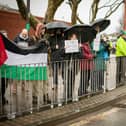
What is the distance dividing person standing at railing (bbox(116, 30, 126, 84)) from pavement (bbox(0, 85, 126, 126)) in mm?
1361

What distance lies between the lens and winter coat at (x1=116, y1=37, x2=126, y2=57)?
13.0 m

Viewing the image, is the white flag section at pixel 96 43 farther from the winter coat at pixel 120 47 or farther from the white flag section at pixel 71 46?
the winter coat at pixel 120 47

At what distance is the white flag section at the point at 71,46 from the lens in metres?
9.74

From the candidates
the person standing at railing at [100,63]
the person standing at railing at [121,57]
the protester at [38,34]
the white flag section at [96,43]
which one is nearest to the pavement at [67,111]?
the person standing at railing at [100,63]

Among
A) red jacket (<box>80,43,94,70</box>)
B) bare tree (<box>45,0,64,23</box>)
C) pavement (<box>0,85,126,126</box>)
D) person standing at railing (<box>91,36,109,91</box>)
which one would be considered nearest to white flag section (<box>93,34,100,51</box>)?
person standing at railing (<box>91,36,109,91</box>)

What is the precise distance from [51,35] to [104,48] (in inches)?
113

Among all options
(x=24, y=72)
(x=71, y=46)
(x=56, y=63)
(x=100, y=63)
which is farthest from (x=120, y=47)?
(x=24, y=72)

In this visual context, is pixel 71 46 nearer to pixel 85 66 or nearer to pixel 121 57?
pixel 85 66

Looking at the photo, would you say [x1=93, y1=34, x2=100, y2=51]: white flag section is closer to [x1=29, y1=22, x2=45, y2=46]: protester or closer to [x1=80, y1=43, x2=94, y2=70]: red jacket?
[x1=80, y1=43, x2=94, y2=70]: red jacket

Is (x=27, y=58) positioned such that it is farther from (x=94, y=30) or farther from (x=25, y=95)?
(x=94, y=30)

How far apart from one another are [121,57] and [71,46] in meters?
3.69

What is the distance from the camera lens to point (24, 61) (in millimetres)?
8859

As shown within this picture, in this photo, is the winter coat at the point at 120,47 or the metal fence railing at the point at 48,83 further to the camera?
the winter coat at the point at 120,47

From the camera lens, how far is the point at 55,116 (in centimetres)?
852
